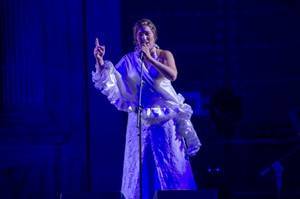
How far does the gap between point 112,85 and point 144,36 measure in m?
0.50

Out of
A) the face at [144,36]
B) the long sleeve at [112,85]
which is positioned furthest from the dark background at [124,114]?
the face at [144,36]

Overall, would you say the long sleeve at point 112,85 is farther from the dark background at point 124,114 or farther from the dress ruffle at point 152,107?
the dark background at point 124,114

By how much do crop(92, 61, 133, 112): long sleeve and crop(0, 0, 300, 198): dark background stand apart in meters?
0.87

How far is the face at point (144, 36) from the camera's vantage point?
6.09 metres

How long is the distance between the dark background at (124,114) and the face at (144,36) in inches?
47.2

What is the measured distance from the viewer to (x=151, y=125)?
6.20 m

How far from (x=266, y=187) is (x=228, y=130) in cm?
137

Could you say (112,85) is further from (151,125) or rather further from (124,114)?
(124,114)

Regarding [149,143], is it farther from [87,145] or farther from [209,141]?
[209,141]

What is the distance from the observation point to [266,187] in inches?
328

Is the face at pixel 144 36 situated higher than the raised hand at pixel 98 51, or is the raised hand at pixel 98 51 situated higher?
the face at pixel 144 36

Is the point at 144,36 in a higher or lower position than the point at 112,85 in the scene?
higher

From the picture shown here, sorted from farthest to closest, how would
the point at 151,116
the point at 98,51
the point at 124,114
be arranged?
the point at 124,114, the point at 151,116, the point at 98,51

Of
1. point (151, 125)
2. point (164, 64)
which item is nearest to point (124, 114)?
point (151, 125)
